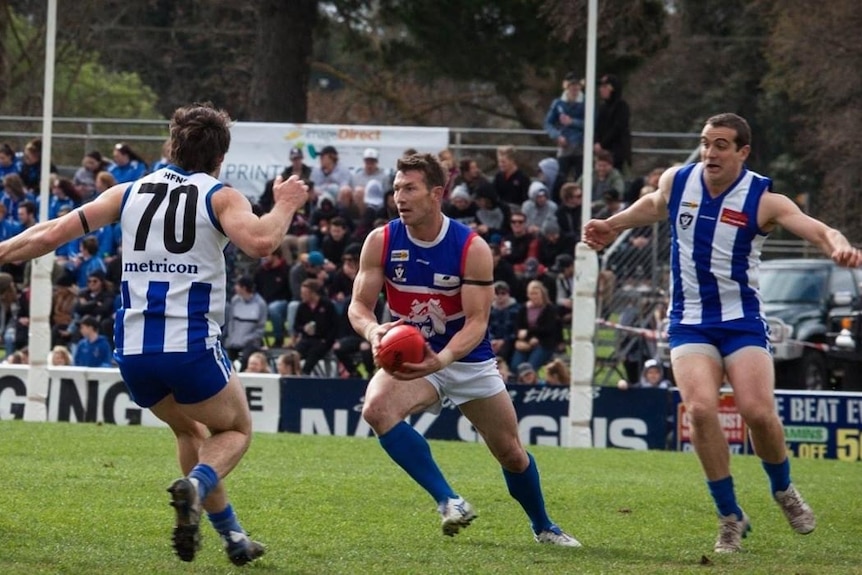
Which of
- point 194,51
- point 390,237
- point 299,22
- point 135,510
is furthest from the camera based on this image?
point 194,51

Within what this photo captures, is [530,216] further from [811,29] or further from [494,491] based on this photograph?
[811,29]

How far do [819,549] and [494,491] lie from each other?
119 inches

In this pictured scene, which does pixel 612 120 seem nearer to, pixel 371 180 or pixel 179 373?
pixel 371 180

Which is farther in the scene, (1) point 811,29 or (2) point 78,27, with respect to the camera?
(2) point 78,27

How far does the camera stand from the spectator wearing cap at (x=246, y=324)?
1952 cm

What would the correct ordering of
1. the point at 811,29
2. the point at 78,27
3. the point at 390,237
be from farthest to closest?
the point at 78,27
the point at 811,29
the point at 390,237

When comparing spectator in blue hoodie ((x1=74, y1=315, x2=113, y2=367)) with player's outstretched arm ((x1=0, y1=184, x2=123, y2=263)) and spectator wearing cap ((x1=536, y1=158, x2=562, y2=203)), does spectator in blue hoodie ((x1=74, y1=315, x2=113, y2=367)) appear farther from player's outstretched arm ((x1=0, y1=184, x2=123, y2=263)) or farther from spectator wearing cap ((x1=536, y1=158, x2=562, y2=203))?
player's outstretched arm ((x1=0, y1=184, x2=123, y2=263))

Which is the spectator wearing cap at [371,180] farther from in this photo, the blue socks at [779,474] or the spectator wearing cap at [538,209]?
the blue socks at [779,474]

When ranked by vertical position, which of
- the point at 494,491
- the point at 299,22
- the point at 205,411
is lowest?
the point at 494,491

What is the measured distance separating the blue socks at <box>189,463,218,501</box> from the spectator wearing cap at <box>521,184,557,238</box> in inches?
524

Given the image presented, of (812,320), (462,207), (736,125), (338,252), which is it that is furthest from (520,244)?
(736,125)

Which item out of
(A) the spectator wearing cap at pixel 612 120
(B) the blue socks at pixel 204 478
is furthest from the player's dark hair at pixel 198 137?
(A) the spectator wearing cap at pixel 612 120

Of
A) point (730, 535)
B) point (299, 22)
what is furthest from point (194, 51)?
point (730, 535)

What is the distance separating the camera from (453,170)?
2044 cm
